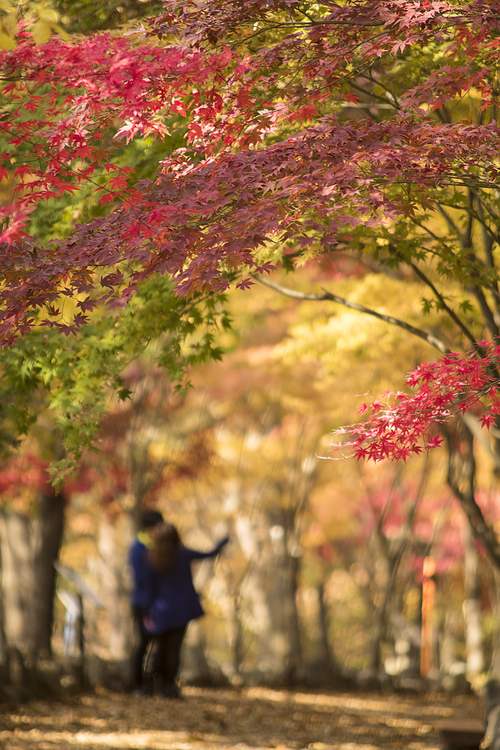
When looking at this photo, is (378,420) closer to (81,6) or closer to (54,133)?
(54,133)

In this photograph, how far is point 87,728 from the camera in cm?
621

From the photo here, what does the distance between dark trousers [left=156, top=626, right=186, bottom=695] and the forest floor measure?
0.61 feet

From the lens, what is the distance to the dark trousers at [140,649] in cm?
771

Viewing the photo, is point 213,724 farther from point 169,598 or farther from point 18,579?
point 18,579

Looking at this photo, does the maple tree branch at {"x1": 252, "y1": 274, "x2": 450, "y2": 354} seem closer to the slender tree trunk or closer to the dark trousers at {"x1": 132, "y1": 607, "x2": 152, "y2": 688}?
the dark trousers at {"x1": 132, "y1": 607, "x2": 152, "y2": 688}

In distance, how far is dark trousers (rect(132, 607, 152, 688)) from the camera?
7707 millimetres

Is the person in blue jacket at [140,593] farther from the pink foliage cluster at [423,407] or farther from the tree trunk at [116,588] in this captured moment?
the tree trunk at [116,588]

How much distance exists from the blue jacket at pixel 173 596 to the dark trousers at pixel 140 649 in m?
0.18

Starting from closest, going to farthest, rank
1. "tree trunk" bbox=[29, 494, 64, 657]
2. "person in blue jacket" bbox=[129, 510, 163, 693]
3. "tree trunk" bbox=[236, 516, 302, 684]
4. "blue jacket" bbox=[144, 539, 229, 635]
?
1. "blue jacket" bbox=[144, 539, 229, 635]
2. "person in blue jacket" bbox=[129, 510, 163, 693]
3. "tree trunk" bbox=[29, 494, 64, 657]
4. "tree trunk" bbox=[236, 516, 302, 684]

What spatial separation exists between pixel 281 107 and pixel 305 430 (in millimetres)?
10827

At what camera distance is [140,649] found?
25.3ft

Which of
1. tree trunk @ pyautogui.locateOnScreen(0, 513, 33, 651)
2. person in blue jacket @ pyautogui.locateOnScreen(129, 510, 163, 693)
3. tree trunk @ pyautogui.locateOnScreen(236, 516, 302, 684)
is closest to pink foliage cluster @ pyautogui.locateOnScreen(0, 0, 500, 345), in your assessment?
person in blue jacket @ pyautogui.locateOnScreen(129, 510, 163, 693)

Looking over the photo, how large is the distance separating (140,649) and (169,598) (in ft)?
2.25

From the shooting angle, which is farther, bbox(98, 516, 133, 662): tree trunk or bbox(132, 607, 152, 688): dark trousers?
Result: bbox(98, 516, 133, 662): tree trunk
